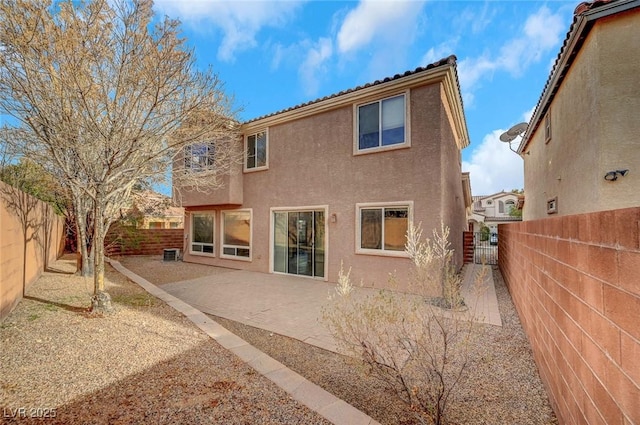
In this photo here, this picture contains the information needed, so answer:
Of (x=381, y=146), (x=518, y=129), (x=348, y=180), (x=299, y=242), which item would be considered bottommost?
(x=299, y=242)

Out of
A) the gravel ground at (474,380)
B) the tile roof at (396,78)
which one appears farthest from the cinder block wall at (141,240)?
the gravel ground at (474,380)

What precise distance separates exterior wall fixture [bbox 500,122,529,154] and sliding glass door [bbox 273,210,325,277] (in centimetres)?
1095

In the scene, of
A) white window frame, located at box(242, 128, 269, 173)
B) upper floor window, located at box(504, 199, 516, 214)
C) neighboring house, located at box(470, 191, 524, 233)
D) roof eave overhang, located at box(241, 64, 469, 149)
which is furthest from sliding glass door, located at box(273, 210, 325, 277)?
upper floor window, located at box(504, 199, 516, 214)

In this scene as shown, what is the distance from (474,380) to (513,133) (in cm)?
1465

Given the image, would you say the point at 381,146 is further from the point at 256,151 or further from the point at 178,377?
the point at 178,377

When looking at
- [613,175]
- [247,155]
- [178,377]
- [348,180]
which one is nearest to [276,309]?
[178,377]

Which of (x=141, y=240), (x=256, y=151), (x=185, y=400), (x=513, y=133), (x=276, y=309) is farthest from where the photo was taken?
(x=141, y=240)

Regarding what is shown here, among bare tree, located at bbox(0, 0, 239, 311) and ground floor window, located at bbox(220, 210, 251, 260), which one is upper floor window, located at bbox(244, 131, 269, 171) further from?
bare tree, located at bbox(0, 0, 239, 311)

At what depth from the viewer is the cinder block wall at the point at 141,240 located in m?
17.6

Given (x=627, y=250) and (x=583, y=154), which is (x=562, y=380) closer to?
(x=627, y=250)

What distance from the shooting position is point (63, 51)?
18.4 feet

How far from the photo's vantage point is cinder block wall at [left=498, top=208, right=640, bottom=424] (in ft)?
5.73

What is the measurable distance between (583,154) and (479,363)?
19.2 feet

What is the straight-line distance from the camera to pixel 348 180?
10.7 m
